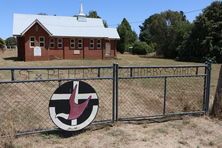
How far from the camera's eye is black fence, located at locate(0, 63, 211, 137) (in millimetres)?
5953

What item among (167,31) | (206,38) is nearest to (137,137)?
(206,38)

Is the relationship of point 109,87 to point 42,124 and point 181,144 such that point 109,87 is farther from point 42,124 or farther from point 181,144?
point 181,144

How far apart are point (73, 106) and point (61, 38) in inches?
1277

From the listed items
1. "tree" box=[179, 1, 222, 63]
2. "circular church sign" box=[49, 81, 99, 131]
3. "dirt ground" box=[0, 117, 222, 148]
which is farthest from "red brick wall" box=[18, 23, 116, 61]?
"circular church sign" box=[49, 81, 99, 131]

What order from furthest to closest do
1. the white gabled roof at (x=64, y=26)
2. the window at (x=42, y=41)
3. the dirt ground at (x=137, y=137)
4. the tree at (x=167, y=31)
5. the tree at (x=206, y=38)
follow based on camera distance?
the tree at (x=167, y=31) < the tree at (x=206, y=38) < the white gabled roof at (x=64, y=26) < the window at (x=42, y=41) < the dirt ground at (x=137, y=137)

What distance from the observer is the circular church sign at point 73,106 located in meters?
5.33

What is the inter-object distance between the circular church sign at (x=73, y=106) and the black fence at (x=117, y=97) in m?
0.18

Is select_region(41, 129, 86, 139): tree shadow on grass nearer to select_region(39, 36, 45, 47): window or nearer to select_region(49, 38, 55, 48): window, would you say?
select_region(39, 36, 45, 47): window

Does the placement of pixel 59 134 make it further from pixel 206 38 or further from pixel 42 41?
pixel 206 38

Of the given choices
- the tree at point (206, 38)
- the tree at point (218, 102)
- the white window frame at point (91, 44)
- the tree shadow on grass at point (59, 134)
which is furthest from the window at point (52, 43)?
the tree shadow on grass at point (59, 134)

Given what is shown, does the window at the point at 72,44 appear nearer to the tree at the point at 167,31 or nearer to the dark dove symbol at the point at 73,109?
the tree at the point at 167,31

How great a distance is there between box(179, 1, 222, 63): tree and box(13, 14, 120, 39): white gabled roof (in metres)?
10.2

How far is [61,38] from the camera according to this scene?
37.2m

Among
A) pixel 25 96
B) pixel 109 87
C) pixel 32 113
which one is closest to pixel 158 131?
pixel 32 113
